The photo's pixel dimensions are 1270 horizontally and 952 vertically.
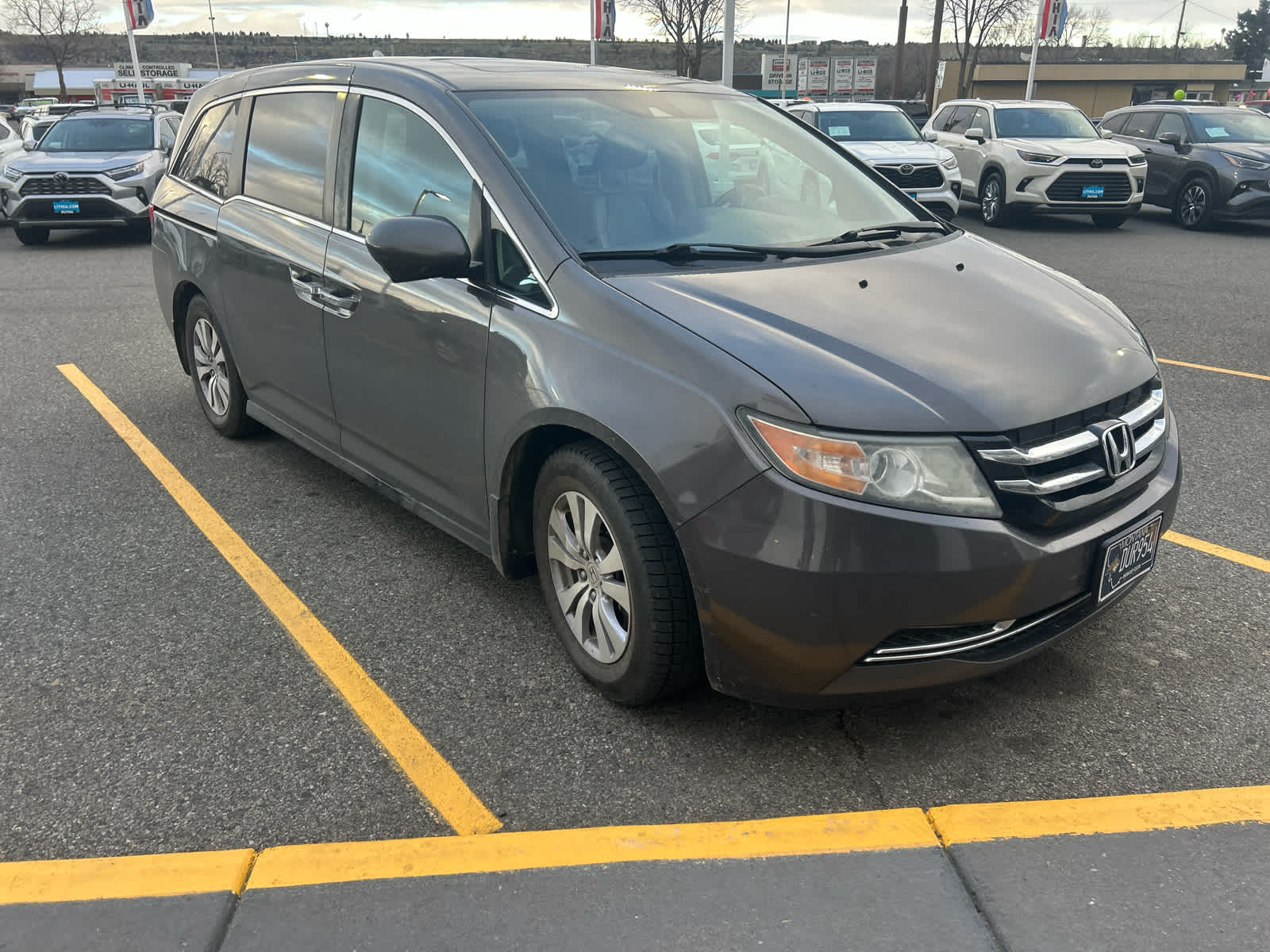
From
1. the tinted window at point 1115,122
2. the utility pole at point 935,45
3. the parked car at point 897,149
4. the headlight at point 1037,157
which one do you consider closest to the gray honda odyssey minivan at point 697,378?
the parked car at point 897,149

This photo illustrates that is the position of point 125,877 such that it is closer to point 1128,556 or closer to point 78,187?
point 1128,556

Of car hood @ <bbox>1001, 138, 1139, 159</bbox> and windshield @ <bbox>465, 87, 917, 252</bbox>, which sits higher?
windshield @ <bbox>465, 87, 917, 252</bbox>

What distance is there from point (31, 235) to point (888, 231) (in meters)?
12.8

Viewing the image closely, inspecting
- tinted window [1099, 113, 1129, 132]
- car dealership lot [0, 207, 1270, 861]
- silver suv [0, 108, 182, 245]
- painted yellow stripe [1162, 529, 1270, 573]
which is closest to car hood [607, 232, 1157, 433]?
car dealership lot [0, 207, 1270, 861]

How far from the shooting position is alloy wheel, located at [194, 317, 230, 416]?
5.14 metres

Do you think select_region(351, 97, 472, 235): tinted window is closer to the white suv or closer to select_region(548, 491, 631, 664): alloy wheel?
select_region(548, 491, 631, 664): alloy wheel

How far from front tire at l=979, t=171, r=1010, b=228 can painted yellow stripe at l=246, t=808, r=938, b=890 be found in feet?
44.2

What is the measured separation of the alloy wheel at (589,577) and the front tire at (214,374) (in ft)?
8.43

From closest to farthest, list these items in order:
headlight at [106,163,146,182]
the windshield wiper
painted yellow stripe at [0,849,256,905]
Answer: painted yellow stripe at [0,849,256,905]
the windshield wiper
headlight at [106,163,146,182]

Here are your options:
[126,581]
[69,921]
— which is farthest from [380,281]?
[69,921]

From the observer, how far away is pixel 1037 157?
13836mm

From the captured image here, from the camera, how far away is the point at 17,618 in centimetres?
359

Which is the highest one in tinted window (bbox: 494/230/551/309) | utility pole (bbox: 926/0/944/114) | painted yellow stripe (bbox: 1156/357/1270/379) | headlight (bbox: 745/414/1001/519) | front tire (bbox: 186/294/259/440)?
utility pole (bbox: 926/0/944/114)

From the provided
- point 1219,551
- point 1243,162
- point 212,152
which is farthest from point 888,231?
point 1243,162
